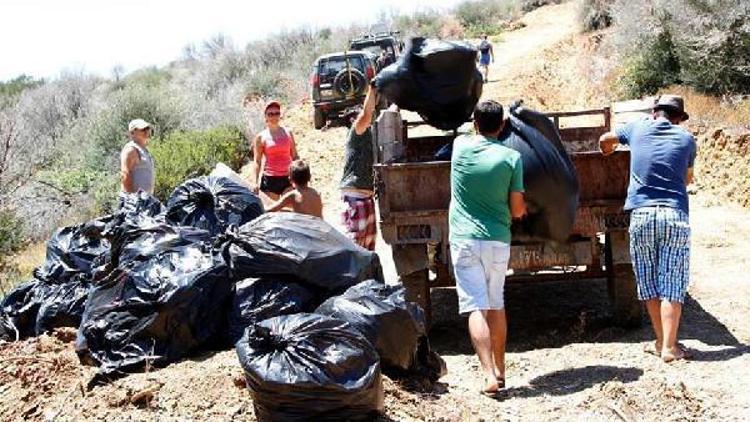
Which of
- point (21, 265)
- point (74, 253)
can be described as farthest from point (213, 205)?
point (21, 265)

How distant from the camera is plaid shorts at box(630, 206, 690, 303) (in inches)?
220

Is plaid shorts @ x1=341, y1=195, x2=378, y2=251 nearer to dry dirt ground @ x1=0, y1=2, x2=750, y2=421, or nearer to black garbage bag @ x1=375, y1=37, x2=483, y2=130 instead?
dry dirt ground @ x1=0, y1=2, x2=750, y2=421

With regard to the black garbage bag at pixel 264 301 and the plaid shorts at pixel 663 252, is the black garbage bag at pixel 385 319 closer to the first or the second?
the black garbage bag at pixel 264 301

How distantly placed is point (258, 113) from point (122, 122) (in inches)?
141

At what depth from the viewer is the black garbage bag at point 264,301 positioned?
5020mm

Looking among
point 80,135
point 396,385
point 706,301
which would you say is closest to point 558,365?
point 396,385

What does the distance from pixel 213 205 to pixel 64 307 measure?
1180 mm

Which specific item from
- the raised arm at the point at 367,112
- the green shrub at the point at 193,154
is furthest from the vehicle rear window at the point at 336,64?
the raised arm at the point at 367,112

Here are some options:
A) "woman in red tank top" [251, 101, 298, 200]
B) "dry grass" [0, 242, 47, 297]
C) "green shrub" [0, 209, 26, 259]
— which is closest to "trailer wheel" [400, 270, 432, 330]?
"woman in red tank top" [251, 101, 298, 200]

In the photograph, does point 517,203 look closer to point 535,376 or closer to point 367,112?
point 535,376

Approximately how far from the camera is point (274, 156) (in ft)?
25.7

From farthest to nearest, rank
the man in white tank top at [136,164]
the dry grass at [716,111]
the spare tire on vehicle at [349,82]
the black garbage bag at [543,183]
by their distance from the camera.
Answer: the spare tire on vehicle at [349,82] < the dry grass at [716,111] < the man in white tank top at [136,164] < the black garbage bag at [543,183]

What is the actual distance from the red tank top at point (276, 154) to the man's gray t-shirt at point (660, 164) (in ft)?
10.2

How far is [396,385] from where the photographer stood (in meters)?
4.79
